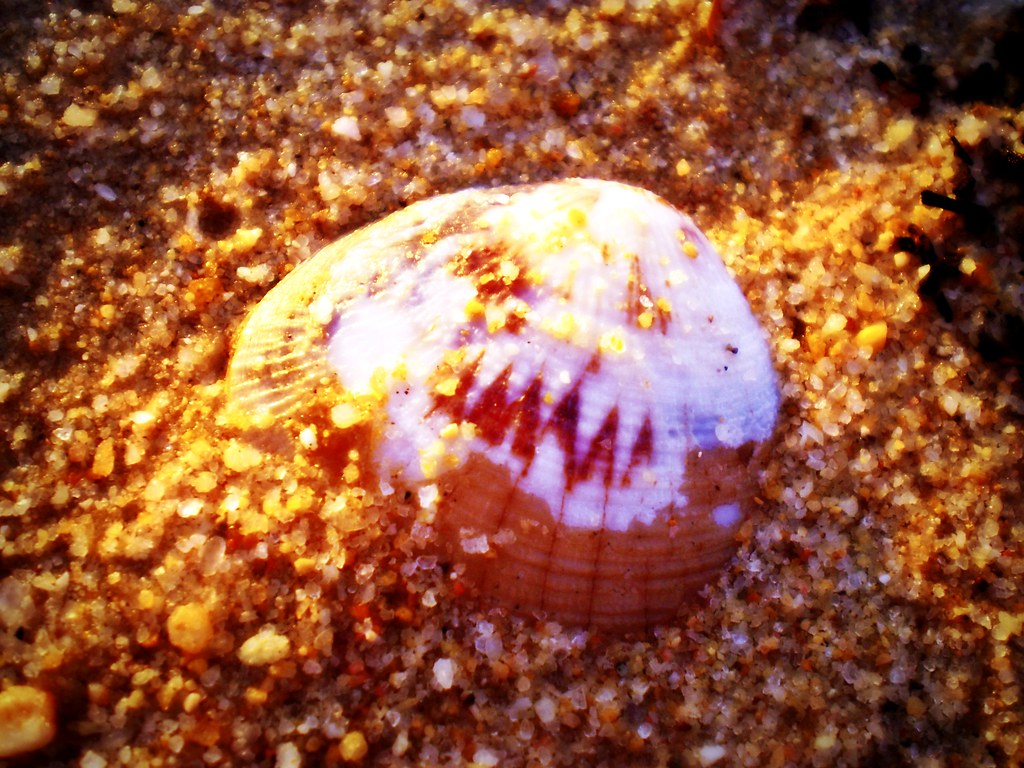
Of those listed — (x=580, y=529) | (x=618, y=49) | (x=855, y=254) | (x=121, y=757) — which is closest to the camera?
(x=121, y=757)

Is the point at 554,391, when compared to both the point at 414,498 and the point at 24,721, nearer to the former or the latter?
the point at 414,498

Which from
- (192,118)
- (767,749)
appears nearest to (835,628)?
(767,749)

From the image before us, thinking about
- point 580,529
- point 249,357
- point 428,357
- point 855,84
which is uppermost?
point 855,84

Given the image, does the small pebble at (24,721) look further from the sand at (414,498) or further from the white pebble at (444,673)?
the white pebble at (444,673)

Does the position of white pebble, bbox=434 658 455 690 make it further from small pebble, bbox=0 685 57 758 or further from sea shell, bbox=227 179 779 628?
small pebble, bbox=0 685 57 758

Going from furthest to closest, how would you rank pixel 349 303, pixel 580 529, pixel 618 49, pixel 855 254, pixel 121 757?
1. pixel 618 49
2. pixel 855 254
3. pixel 349 303
4. pixel 580 529
5. pixel 121 757

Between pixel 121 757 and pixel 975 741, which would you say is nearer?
pixel 121 757

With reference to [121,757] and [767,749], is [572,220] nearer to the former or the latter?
[767,749]

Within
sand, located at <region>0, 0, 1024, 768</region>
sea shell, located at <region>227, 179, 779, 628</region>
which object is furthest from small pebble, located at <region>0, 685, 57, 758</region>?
sea shell, located at <region>227, 179, 779, 628</region>
